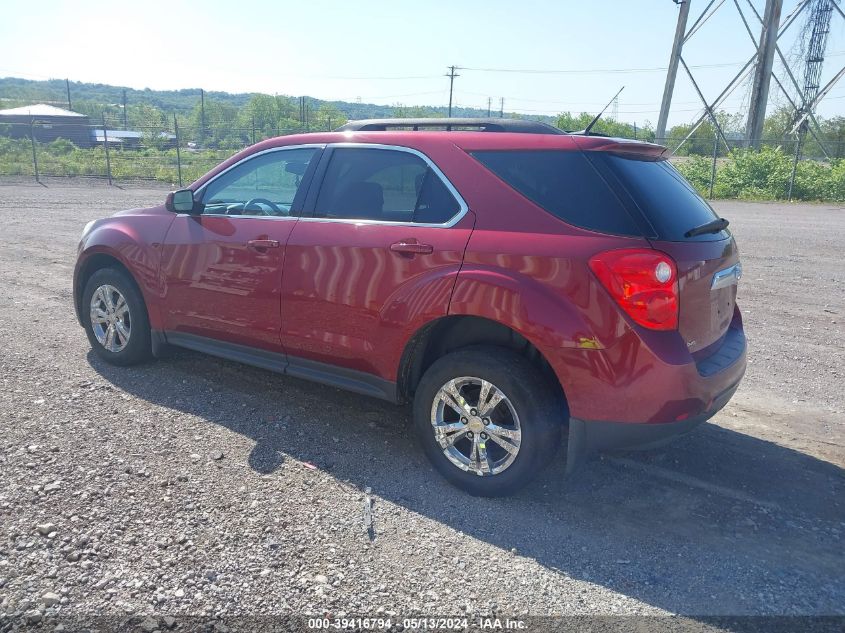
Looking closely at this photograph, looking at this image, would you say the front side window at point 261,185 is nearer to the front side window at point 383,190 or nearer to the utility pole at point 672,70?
the front side window at point 383,190

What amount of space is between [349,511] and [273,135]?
2824 cm

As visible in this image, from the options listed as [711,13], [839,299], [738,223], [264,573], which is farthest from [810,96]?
[264,573]

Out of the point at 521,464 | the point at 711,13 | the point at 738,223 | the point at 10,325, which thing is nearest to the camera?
the point at 521,464

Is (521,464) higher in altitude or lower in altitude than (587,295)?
lower

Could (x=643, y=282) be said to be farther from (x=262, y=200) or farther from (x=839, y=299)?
(x=839, y=299)

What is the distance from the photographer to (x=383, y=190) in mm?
4082

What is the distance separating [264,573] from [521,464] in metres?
1.33

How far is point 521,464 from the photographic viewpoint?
3518 mm

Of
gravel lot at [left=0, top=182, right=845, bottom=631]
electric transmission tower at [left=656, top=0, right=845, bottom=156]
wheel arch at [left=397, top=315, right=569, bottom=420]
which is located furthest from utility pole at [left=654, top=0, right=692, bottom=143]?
wheel arch at [left=397, top=315, right=569, bottom=420]

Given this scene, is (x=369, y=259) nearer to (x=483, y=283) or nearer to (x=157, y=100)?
(x=483, y=283)

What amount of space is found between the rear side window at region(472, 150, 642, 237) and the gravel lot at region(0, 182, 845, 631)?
4.87 ft

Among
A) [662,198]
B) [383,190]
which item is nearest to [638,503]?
[662,198]

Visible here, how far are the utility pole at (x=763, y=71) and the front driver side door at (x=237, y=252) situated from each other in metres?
26.4

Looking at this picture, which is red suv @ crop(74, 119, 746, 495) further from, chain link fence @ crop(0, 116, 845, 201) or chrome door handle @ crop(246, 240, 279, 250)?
chain link fence @ crop(0, 116, 845, 201)
